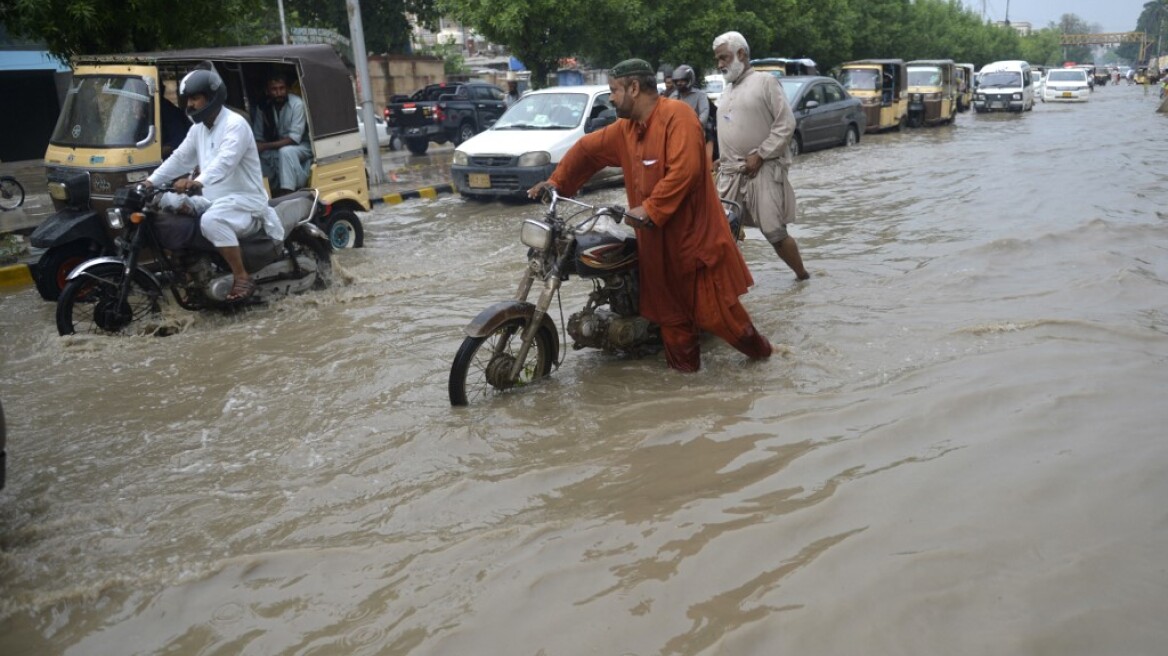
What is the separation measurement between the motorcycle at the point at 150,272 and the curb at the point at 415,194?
673 centimetres

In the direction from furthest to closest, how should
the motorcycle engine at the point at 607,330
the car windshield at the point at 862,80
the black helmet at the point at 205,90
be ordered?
1. the car windshield at the point at 862,80
2. the black helmet at the point at 205,90
3. the motorcycle engine at the point at 607,330

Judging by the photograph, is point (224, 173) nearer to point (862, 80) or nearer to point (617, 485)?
point (617, 485)

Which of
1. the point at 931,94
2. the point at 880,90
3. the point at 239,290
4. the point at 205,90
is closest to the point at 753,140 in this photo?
the point at 205,90

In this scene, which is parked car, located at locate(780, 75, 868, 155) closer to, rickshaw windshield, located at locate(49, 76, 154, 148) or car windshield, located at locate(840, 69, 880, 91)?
car windshield, located at locate(840, 69, 880, 91)

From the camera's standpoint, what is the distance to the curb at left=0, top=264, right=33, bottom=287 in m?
9.44

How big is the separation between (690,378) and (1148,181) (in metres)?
10.4

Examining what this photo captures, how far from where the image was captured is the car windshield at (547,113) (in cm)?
1438

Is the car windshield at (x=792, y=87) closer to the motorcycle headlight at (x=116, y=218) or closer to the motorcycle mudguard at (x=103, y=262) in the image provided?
the motorcycle mudguard at (x=103, y=262)

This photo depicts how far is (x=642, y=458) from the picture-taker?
4438 millimetres

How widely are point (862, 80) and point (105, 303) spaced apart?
69.5ft

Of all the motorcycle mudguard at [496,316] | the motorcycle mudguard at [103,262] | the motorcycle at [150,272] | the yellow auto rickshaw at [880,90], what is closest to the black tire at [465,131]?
the yellow auto rickshaw at [880,90]

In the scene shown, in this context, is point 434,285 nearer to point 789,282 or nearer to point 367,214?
point 789,282

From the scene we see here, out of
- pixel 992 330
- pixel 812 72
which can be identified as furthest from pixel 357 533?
pixel 812 72

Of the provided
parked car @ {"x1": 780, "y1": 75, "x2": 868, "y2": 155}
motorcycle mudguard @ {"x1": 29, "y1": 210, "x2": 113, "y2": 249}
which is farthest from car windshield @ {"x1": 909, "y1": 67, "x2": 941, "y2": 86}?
motorcycle mudguard @ {"x1": 29, "y1": 210, "x2": 113, "y2": 249}
